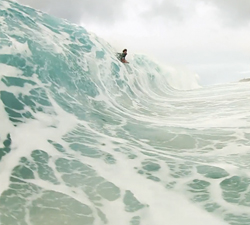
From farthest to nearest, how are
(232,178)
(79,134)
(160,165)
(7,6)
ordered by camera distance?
(7,6) < (79,134) < (160,165) < (232,178)

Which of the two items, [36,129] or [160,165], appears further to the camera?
[36,129]

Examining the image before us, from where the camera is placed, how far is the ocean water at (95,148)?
4213 millimetres

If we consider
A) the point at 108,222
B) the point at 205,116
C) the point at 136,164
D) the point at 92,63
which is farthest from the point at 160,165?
the point at 92,63

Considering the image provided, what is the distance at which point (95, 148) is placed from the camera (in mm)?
6453

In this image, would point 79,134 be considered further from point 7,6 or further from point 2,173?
point 7,6

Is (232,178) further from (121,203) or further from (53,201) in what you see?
Answer: (53,201)

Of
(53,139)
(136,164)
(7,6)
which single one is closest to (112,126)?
(53,139)

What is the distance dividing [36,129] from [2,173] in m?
1.80

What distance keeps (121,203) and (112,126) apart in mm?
3983

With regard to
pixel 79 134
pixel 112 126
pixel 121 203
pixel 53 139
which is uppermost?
pixel 112 126

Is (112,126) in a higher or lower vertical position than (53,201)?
higher

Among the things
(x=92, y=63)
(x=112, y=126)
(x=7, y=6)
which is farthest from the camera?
(x=92, y=63)

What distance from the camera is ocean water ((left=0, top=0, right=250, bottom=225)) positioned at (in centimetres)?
421

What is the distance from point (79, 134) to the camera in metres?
7.15
